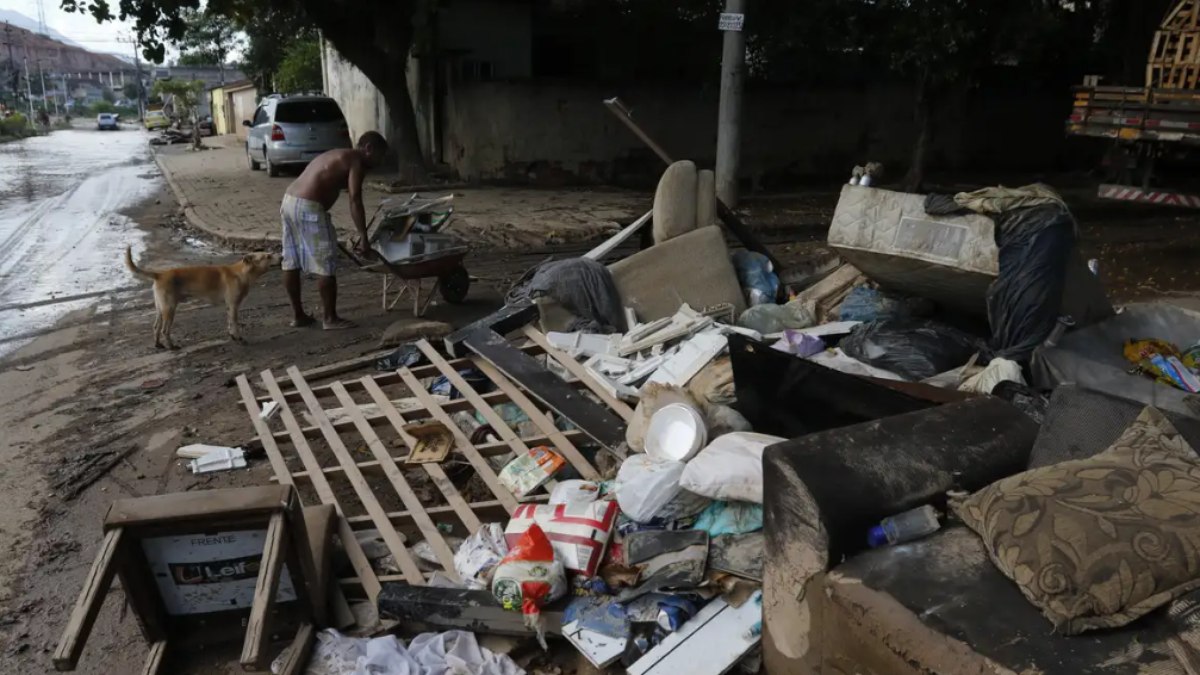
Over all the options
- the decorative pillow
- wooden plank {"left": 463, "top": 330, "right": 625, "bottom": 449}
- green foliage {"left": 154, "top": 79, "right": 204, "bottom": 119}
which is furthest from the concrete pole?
green foliage {"left": 154, "top": 79, "right": 204, "bottom": 119}

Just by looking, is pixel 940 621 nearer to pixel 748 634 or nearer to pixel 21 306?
pixel 748 634

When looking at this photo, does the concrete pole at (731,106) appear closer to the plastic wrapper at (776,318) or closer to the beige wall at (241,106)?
the plastic wrapper at (776,318)

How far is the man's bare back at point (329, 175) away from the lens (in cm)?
659

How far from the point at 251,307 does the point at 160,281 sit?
1.45m

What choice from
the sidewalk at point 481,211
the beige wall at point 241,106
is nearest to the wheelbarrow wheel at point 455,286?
the sidewalk at point 481,211

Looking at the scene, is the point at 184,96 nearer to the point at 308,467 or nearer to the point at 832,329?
the point at 308,467

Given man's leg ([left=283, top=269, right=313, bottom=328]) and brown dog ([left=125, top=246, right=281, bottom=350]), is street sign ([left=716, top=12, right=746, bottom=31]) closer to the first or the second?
man's leg ([left=283, top=269, right=313, bottom=328])

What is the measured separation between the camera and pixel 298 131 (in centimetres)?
1634

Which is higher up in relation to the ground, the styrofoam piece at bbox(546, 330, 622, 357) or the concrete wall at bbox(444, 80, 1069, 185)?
the concrete wall at bbox(444, 80, 1069, 185)

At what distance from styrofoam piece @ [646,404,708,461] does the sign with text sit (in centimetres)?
151

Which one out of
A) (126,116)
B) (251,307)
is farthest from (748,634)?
(126,116)

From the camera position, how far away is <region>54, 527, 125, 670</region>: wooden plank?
95.7 inches

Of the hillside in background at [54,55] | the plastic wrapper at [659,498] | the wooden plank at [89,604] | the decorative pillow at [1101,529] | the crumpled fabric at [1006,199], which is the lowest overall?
the wooden plank at [89,604]

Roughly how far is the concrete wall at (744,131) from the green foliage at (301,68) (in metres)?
15.7
